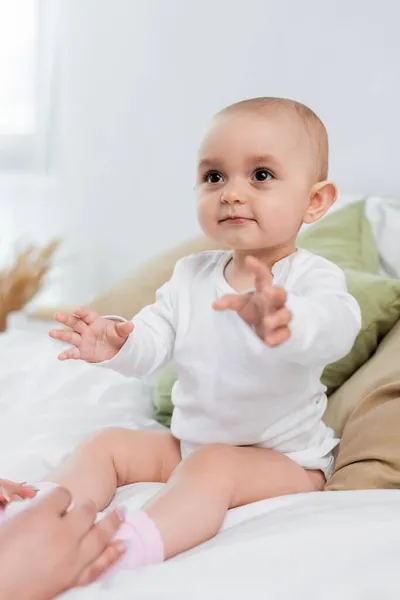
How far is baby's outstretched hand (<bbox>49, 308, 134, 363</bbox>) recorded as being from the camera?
1.01 meters

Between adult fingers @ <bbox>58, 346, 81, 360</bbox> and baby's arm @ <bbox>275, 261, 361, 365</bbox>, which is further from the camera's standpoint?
adult fingers @ <bbox>58, 346, 81, 360</bbox>

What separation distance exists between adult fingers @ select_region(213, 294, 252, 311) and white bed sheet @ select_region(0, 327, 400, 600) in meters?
0.23

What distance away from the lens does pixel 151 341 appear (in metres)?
1.09

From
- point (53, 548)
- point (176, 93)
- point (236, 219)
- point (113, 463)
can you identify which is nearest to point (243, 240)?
point (236, 219)

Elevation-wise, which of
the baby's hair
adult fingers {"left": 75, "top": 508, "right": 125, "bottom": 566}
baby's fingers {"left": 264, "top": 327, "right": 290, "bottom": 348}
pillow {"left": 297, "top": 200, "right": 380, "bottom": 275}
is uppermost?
the baby's hair

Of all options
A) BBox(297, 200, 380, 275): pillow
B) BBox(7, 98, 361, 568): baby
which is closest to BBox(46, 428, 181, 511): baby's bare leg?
BBox(7, 98, 361, 568): baby

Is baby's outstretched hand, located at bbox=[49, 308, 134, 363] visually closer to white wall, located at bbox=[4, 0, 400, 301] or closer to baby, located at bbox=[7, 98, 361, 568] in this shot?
baby, located at bbox=[7, 98, 361, 568]

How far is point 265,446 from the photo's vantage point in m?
1.10

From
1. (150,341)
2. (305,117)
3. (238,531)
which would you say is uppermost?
(305,117)

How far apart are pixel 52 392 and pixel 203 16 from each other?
58.2 inches

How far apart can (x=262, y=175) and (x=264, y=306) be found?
26 centimetres

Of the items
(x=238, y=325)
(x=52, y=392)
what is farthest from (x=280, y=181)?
(x=52, y=392)

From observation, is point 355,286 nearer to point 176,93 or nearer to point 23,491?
point 23,491

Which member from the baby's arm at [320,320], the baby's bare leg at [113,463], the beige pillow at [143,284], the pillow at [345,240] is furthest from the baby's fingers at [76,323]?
the beige pillow at [143,284]
